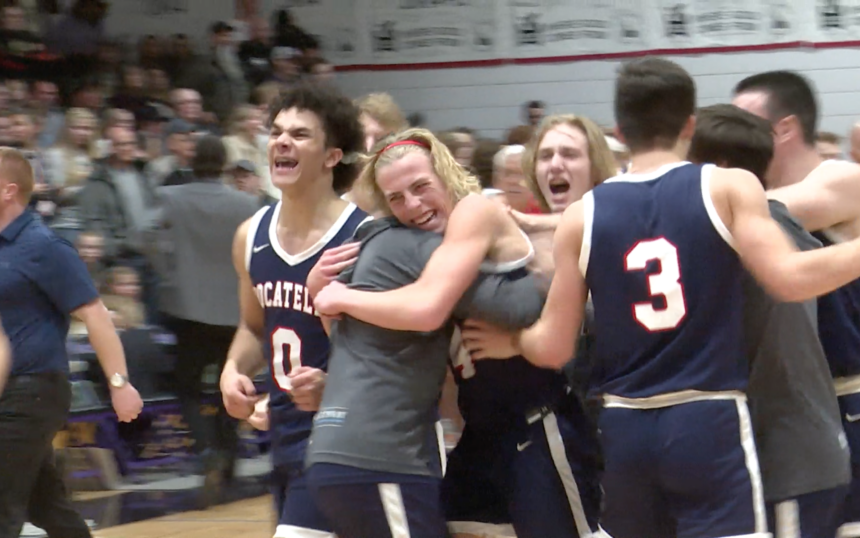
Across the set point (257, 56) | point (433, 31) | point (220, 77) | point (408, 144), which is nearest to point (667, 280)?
point (408, 144)

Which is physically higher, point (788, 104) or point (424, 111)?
point (788, 104)

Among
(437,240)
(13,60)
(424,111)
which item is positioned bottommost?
(424,111)

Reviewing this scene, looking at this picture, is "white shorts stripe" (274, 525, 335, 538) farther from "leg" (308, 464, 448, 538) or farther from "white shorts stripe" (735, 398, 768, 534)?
"white shorts stripe" (735, 398, 768, 534)

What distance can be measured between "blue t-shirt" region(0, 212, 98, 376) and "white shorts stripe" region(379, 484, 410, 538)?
2.38 m

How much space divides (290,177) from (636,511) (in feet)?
4.95

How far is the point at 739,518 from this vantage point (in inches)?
121

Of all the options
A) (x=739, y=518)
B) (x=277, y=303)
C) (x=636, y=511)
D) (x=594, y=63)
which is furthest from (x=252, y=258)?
(x=594, y=63)

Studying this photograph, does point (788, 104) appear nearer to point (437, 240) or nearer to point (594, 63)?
point (437, 240)

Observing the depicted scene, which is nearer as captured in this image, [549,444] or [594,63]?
[549,444]

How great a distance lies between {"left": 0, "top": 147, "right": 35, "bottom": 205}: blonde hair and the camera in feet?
17.0

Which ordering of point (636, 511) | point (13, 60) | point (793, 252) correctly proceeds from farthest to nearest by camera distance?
point (13, 60) < point (636, 511) < point (793, 252)

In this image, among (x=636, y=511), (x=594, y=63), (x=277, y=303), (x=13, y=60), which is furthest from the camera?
(x=594, y=63)

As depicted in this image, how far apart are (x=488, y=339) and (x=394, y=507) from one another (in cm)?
51

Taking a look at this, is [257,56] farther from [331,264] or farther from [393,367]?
[393,367]
